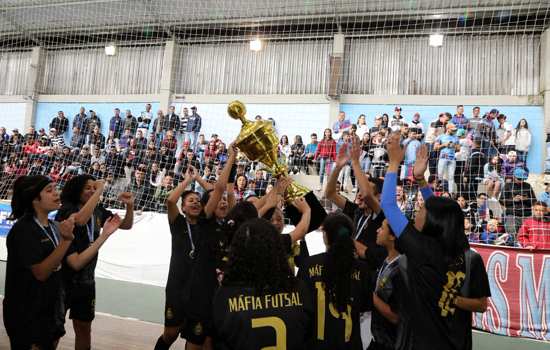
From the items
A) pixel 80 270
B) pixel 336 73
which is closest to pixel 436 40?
pixel 336 73

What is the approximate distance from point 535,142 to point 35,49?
1893 cm

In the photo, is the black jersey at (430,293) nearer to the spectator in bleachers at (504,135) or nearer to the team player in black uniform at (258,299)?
the team player in black uniform at (258,299)

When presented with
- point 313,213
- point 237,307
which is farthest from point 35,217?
point 313,213

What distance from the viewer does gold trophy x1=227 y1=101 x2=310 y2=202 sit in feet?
10.3

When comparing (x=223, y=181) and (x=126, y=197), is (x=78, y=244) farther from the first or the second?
(x=223, y=181)

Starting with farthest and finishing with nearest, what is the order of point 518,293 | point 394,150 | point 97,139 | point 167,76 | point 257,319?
point 167,76 < point 97,139 < point 518,293 < point 394,150 < point 257,319

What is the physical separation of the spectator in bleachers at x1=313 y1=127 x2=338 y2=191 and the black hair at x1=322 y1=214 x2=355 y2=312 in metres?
8.97

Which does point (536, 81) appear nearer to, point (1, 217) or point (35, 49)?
point (1, 217)

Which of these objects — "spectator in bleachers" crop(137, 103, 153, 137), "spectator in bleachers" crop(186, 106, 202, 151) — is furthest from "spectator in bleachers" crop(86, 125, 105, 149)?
"spectator in bleachers" crop(186, 106, 202, 151)

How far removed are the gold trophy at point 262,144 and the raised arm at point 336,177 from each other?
0.71 ft

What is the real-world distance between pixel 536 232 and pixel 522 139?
21.2ft

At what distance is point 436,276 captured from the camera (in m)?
2.04

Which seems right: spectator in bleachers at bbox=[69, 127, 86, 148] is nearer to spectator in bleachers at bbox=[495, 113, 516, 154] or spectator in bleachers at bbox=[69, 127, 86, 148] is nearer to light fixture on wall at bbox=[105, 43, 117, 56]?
light fixture on wall at bbox=[105, 43, 117, 56]

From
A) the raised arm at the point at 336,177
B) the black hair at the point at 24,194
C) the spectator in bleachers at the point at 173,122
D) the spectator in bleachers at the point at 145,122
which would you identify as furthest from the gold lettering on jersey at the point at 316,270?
the spectator in bleachers at the point at 145,122
